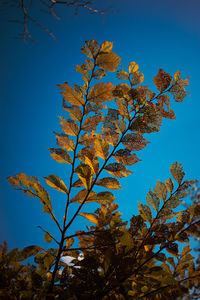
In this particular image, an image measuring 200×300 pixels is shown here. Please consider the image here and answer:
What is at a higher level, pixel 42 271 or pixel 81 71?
pixel 81 71

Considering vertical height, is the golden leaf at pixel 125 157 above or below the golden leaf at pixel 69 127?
below

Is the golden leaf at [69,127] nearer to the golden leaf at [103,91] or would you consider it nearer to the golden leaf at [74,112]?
the golden leaf at [74,112]

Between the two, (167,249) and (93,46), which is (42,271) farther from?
(93,46)

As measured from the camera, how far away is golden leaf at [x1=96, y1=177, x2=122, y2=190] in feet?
2.30

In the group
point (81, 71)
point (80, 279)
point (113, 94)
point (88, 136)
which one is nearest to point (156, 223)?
point (80, 279)

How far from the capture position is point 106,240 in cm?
64

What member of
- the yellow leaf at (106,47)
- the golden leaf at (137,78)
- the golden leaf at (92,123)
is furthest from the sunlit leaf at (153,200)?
the yellow leaf at (106,47)

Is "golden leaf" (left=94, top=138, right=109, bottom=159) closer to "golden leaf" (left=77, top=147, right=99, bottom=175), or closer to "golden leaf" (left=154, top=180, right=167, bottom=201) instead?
"golden leaf" (left=77, top=147, right=99, bottom=175)

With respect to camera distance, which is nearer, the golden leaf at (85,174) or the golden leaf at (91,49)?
the golden leaf at (85,174)

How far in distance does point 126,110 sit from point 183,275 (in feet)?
2.61

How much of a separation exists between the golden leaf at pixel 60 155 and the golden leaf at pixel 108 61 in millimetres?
397

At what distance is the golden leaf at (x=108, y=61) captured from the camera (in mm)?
780

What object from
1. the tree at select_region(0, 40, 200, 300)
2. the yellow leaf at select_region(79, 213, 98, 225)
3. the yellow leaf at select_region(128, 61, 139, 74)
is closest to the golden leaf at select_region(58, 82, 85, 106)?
the tree at select_region(0, 40, 200, 300)

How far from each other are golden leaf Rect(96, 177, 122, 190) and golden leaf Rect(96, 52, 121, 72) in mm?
463
